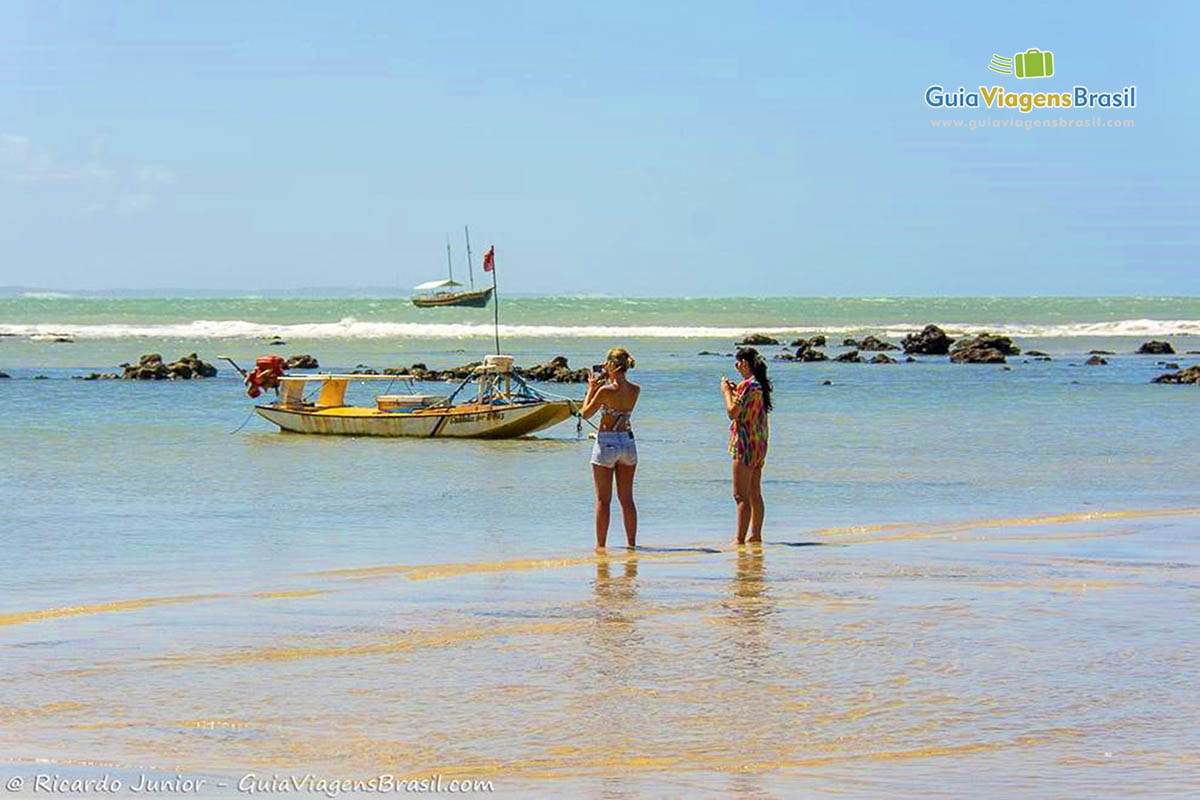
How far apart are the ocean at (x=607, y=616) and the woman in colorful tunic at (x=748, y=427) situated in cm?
52

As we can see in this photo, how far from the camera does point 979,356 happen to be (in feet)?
177

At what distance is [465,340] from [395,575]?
6587 cm

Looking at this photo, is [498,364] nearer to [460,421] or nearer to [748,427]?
[460,421]

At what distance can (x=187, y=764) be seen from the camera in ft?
21.8

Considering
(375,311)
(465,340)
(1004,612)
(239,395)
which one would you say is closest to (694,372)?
(239,395)

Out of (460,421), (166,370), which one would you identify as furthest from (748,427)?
(166,370)

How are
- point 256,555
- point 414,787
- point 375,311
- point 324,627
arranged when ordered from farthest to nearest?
point 375,311 → point 256,555 → point 324,627 → point 414,787

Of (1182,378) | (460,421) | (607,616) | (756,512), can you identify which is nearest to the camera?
(607,616)

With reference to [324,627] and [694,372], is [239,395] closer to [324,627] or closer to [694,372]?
[694,372]

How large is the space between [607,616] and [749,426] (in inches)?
137

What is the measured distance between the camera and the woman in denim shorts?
42.7 feet

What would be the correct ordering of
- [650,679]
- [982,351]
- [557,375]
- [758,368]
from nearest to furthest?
[650,679]
[758,368]
[557,375]
[982,351]

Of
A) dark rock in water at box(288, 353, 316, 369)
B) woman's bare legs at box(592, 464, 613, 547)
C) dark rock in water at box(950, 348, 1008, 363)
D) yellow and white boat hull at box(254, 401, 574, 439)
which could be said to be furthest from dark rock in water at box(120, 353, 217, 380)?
woman's bare legs at box(592, 464, 613, 547)

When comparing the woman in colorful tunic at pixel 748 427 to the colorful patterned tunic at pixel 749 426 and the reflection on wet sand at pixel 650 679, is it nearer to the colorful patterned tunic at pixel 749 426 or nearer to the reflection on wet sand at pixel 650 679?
the colorful patterned tunic at pixel 749 426
